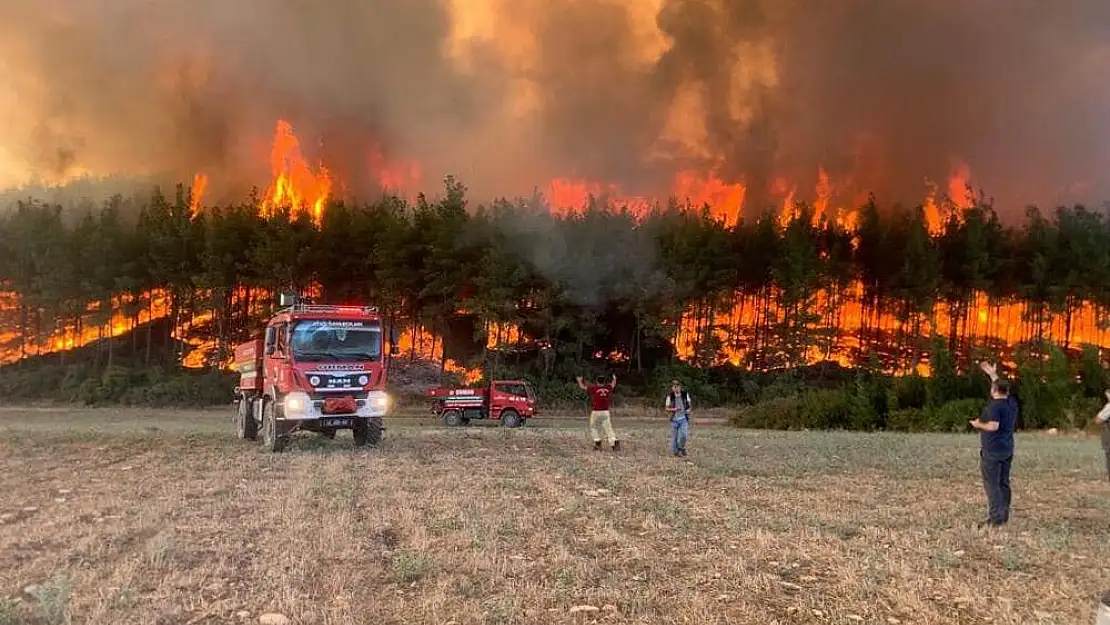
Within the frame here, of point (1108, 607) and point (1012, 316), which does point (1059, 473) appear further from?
point (1012, 316)

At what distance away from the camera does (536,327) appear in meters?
41.2

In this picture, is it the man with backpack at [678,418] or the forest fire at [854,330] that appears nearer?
the man with backpack at [678,418]

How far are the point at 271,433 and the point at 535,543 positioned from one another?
11.5 m

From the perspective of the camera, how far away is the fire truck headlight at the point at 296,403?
16.5 metres

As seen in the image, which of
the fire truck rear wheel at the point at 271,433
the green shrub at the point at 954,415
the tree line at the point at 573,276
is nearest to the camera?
the fire truck rear wheel at the point at 271,433

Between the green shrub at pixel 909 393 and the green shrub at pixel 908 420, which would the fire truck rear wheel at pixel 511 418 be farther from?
the green shrub at pixel 909 393

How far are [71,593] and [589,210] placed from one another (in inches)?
1442

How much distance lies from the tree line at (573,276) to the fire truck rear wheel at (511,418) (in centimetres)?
842

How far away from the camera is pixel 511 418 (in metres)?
30.7

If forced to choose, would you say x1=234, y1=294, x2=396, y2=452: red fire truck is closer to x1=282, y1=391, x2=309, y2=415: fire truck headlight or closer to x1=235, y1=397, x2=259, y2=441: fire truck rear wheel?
x1=282, y1=391, x2=309, y2=415: fire truck headlight

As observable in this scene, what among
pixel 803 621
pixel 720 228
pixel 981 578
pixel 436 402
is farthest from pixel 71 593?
pixel 720 228

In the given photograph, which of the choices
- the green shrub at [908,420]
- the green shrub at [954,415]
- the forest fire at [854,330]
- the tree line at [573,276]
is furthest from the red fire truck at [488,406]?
the green shrub at [954,415]

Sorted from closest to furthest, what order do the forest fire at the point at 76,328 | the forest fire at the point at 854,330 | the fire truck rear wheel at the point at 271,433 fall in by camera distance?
1. the fire truck rear wheel at the point at 271,433
2. the forest fire at the point at 854,330
3. the forest fire at the point at 76,328

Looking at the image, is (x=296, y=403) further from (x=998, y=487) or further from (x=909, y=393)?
(x=909, y=393)
